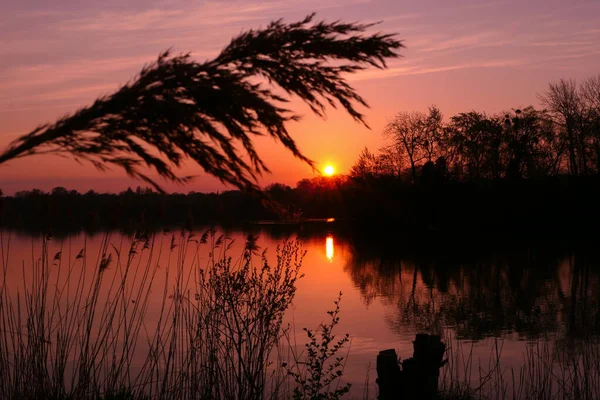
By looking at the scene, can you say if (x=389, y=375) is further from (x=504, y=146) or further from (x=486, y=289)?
(x=504, y=146)

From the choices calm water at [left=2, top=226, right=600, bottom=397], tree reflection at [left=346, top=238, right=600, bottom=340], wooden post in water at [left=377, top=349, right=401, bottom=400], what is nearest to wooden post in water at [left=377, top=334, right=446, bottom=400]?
wooden post in water at [left=377, top=349, right=401, bottom=400]

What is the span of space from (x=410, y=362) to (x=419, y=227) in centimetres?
4305

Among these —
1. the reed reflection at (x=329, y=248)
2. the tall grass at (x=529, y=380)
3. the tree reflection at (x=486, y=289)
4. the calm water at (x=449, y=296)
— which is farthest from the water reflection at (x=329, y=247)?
the tall grass at (x=529, y=380)

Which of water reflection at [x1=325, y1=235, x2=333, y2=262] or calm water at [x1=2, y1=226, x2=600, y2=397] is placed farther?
water reflection at [x1=325, y1=235, x2=333, y2=262]

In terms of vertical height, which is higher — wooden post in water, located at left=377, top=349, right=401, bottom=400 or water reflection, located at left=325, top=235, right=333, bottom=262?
wooden post in water, located at left=377, top=349, right=401, bottom=400

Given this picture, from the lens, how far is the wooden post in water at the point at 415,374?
707 centimetres

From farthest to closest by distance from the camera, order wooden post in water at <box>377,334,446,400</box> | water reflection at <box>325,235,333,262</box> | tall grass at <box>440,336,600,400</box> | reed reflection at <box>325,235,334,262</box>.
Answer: reed reflection at <box>325,235,334,262</box> < water reflection at <box>325,235,333,262</box> < tall grass at <box>440,336,600,400</box> < wooden post in water at <box>377,334,446,400</box>

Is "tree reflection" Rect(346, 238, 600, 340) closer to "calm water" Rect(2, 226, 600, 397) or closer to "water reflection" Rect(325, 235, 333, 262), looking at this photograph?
"calm water" Rect(2, 226, 600, 397)

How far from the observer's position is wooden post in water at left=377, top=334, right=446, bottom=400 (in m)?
7.07

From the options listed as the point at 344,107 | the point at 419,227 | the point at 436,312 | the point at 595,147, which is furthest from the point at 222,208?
the point at 595,147

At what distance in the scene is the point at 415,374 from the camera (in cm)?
710

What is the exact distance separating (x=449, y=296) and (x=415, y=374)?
50.8 ft

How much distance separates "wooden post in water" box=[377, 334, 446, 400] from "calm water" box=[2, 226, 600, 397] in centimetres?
250

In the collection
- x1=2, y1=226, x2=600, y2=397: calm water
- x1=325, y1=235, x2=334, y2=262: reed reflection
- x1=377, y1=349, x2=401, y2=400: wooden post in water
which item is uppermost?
x1=377, y1=349, x2=401, y2=400: wooden post in water
